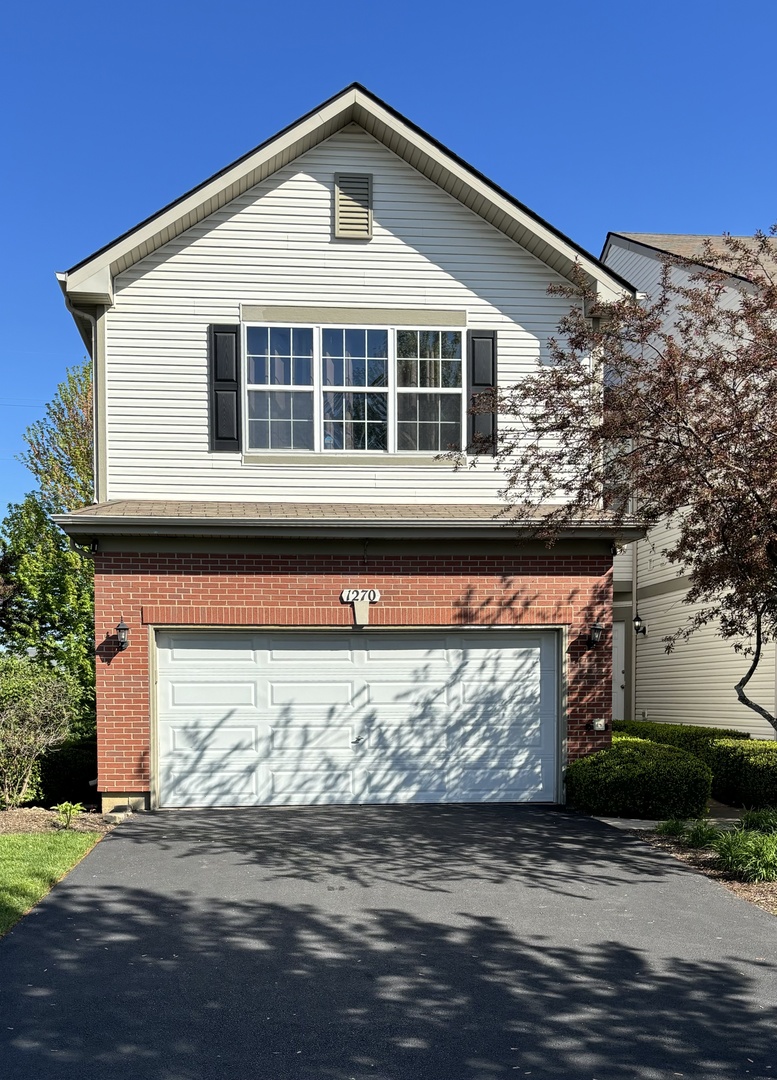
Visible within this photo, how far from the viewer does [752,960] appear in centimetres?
651

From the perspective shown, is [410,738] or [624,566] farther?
[624,566]

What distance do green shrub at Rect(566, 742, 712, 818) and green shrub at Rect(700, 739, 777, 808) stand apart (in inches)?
54.3

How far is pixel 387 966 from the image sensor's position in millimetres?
6371

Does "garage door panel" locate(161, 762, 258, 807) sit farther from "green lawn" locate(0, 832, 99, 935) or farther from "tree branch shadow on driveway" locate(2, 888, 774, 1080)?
"tree branch shadow on driveway" locate(2, 888, 774, 1080)

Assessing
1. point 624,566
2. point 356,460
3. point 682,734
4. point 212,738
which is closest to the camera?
point 212,738

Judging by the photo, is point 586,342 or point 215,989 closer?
point 215,989

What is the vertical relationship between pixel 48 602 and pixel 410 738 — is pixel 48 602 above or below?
above

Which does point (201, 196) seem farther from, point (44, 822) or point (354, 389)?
point (44, 822)

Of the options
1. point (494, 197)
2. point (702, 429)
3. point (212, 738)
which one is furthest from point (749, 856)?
point (494, 197)

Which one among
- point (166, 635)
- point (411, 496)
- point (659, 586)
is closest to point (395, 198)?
point (411, 496)

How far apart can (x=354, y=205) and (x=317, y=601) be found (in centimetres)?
555

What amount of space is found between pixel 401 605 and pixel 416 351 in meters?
3.55

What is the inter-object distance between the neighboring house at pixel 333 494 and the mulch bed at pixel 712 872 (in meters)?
2.50

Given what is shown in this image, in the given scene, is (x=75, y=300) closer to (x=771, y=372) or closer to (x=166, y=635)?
(x=166, y=635)
